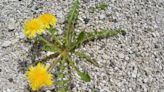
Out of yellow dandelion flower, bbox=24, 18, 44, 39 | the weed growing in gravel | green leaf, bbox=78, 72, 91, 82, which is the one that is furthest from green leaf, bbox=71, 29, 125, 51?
yellow dandelion flower, bbox=24, 18, 44, 39

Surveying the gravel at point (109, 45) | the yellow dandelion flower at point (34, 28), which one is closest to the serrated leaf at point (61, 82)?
the gravel at point (109, 45)

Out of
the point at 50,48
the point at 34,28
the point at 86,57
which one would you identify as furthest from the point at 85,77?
the point at 34,28

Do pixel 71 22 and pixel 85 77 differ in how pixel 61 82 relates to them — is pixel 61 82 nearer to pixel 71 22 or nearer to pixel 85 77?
pixel 85 77

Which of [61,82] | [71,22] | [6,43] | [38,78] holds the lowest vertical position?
[61,82]

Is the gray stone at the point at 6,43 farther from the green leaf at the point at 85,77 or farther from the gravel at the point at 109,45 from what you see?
the green leaf at the point at 85,77

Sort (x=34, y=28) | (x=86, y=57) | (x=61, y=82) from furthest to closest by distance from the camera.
→ 1. (x=86, y=57)
2. (x=61, y=82)
3. (x=34, y=28)

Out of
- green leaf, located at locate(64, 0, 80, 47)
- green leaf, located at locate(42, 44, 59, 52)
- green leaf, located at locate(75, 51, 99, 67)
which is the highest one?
green leaf, located at locate(64, 0, 80, 47)

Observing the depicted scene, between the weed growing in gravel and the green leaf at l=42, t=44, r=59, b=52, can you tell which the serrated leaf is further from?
the green leaf at l=42, t=44, r=59, b=52
